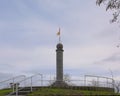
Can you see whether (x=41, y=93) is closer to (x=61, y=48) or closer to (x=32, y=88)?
(x=32, y=88)

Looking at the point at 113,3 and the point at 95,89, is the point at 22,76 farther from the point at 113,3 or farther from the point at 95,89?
the point at 113,3

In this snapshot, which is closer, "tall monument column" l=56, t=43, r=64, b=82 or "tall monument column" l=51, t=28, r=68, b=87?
"tall monument column" l=51, t=28, r=68, b=87

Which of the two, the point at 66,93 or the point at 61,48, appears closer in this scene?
the point at 66,93

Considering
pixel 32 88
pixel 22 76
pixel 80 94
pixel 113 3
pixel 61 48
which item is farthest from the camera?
pixel 61 48

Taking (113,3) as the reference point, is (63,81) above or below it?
below

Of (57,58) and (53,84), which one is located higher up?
(57,58)

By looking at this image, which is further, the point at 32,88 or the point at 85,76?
the point at 85,76

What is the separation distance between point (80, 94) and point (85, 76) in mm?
7025

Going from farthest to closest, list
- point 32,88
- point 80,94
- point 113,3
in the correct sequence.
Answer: point 32,88, point 80,94, point 113,3

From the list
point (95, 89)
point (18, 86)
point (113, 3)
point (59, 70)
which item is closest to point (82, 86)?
point (95, 89)

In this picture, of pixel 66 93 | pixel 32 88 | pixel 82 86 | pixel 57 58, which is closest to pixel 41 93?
pixel 66 93

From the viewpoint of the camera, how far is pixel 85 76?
32.2 meters

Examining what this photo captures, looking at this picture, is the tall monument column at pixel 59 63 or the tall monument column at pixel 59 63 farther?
the tall monument column at pixel 59 63

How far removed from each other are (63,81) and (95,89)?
3.40m
